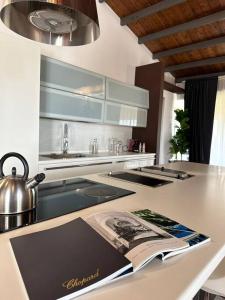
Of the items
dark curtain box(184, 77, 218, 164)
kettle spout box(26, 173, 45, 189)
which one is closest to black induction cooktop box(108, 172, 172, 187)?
kettle spout box(26, 173, 45, 189)

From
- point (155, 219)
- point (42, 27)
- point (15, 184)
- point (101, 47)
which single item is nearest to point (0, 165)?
point (15, 184)

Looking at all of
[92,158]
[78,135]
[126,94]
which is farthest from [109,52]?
[92,158]

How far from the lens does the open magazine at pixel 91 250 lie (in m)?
0.48

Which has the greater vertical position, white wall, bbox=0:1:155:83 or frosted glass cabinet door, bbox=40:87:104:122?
white wall, bbox=0:1:155:83

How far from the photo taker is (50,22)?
119 cm

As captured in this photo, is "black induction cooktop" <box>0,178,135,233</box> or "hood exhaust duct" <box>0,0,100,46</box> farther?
"hood exhaust duct" <box>0,0,100,46</box>

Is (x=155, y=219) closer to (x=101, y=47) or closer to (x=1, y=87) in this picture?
(x=1, y=87)

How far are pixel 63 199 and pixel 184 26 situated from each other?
13.1 feet

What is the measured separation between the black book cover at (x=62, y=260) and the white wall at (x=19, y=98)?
60.9 inches

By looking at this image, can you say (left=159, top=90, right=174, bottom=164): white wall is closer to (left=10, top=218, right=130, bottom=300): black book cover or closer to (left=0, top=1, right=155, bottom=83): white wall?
(left=0, top=1, right=155, bottom=83): white wall

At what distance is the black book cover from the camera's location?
0.47 metres

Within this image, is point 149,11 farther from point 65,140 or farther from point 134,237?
point 134,237

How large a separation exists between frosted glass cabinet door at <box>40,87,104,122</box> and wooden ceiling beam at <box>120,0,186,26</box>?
1.78m

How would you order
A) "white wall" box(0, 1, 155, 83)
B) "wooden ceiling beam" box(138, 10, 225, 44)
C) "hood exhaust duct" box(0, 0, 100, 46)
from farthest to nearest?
"wooden ceiling beam" box(138, 10, 225, 44), "white wall" box(0, 1, 155, 83), "hood exhaust duct" box(0, 0, 100, 46)
